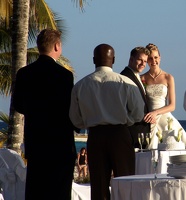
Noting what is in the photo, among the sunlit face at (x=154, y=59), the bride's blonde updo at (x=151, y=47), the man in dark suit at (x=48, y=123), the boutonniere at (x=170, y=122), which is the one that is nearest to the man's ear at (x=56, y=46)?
the man in dark suit at (x=48, y=123)

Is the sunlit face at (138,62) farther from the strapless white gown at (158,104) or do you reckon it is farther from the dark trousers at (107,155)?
the dark trousers at (107,155)

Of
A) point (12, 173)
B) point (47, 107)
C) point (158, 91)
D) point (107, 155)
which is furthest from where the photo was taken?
point (158, 91)

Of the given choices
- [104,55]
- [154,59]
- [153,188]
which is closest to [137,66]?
[154,59]

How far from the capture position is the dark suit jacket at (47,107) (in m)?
8.12

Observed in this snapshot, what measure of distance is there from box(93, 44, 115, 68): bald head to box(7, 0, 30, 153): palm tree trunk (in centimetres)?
1025

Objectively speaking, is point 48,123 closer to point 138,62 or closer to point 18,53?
point 138,62

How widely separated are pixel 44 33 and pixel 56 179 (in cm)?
125

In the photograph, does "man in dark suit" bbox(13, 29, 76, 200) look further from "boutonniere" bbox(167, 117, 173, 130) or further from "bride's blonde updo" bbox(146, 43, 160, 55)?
"boutonniere" bbox(167, 117, 173, 130)

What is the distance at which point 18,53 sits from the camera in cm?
1875

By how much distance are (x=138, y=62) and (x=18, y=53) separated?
29.3 feet

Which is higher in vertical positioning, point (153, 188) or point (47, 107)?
point (47, 107)

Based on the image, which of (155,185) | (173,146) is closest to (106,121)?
(155,185)

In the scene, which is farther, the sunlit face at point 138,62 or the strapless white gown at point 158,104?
the strapless white gown at point 158,104

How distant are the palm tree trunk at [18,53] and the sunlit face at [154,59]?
272 inches
